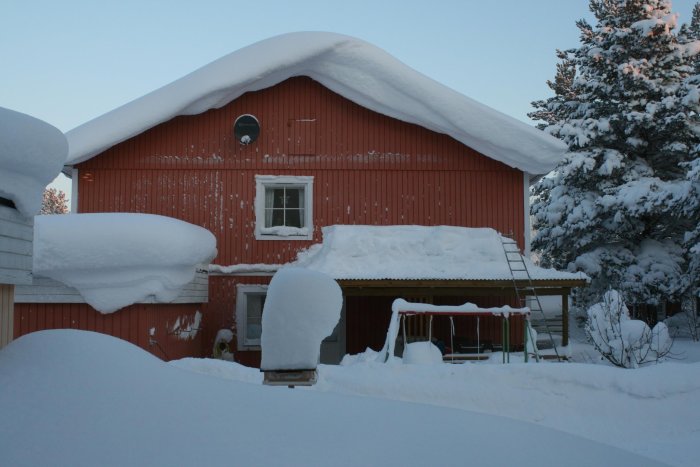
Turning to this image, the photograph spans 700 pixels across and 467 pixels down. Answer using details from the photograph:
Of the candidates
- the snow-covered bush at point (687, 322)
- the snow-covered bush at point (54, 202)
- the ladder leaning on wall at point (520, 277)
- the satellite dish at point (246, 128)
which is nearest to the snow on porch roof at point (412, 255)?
the ladder leaning on wall at point (520, 277)

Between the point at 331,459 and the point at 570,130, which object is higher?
the point at 570,130

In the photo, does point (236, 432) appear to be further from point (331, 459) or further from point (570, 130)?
point (570, 130)

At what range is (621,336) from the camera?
495 inches

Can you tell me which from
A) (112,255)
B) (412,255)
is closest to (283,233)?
(412,255)

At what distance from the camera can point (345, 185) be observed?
1574cm

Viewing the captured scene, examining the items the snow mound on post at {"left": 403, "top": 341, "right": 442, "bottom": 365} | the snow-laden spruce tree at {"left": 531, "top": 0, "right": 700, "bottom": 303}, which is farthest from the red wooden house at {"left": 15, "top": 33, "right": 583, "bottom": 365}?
the snow-laden spruce tree at {"left": 531, "top": 0, "right": 700, "bottom": 303}

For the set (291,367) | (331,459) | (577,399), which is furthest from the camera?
(577,399)

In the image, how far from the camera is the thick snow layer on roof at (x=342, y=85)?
14.6 meters

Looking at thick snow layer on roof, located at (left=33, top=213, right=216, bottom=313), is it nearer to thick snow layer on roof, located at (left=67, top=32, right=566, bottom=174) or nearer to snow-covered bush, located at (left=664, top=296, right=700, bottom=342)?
thick snow layer on roof, located at (left=67, top=32, right=566, bottom=174)

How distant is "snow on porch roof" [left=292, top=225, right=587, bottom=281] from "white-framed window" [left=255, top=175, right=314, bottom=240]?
554 millimetres

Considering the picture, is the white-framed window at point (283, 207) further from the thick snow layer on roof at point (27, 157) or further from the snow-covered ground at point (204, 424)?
the snow-covered ground at point (204, 424)

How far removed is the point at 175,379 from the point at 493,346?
450 inches

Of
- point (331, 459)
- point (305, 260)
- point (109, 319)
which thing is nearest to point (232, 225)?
point (305, 260)

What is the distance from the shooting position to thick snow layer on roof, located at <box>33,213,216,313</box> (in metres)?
11.3
